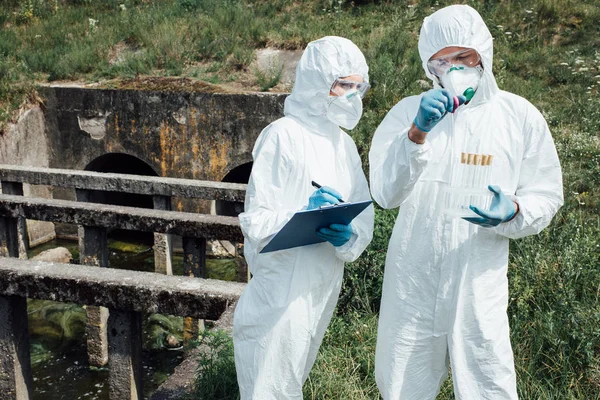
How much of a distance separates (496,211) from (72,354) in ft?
17.0

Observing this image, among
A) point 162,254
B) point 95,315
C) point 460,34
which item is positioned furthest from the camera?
point 162,254

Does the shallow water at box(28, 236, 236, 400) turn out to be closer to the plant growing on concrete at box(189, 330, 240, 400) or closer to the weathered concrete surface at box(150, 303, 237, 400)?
the weathered concrete surface at box(150, 303, 237, 400)

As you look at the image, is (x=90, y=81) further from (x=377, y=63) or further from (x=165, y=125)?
(x=377, y=63)

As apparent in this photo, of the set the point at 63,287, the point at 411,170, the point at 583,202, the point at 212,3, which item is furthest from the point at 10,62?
the point at 411,170

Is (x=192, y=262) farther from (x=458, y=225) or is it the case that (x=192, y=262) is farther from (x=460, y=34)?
(x=460, y=34)

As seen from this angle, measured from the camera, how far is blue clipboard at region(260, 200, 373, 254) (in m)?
2.19

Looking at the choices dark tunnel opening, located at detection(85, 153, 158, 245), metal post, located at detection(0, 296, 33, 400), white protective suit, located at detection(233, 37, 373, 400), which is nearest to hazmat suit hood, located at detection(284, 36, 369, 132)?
white protective suit, located at detection(233, 37, 373, 400)

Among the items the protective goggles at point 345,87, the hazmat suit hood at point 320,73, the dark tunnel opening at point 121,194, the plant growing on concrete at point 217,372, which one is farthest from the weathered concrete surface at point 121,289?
the dark tunnel opening at point 121,194

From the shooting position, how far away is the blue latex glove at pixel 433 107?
2.14m

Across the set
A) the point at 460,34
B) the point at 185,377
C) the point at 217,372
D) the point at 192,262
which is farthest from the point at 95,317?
the point at 460,34

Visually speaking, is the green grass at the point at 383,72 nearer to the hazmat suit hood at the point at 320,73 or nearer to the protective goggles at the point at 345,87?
the hazmat suit hood at the point at 320,73

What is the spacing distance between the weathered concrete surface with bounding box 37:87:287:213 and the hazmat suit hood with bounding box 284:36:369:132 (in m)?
6.09

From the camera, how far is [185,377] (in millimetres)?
3152

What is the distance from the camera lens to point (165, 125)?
9125mm
